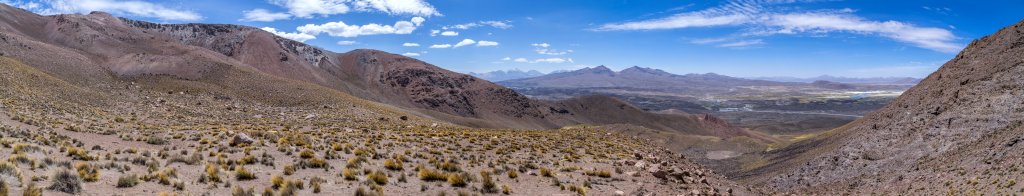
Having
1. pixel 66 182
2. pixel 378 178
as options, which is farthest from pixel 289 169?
pixel 66 182

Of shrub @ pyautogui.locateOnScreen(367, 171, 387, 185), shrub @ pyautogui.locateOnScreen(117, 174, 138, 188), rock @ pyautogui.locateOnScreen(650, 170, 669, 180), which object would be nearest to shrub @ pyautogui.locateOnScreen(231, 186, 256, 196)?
shrub @ pyautogui.locateOnScreen(117, 174, 138, 188)

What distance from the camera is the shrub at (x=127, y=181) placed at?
11.8m

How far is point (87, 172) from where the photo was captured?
488 inches

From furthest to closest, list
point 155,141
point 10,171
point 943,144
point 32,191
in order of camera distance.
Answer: point 943,144 < point 155,141 < point 10,171 < point 32,191

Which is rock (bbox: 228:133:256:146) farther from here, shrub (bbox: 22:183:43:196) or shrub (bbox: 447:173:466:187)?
shrub (bbox: 22:183:43:196)

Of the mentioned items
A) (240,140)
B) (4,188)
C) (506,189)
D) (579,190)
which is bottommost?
(579,190)

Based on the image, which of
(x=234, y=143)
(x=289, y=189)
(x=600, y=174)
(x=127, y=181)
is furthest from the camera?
(x=234, y=143)

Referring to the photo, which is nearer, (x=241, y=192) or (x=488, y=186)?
(x=241, y=192)

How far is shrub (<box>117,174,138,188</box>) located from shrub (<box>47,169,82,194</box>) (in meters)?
0.76

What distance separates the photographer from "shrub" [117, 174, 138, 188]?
11784 millimetres

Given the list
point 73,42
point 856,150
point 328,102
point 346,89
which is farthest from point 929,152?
point 73,42

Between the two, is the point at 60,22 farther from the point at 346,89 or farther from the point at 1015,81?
the point at 1015,81

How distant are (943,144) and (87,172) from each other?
3077cm

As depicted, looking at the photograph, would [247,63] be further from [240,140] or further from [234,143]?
[234,143]
